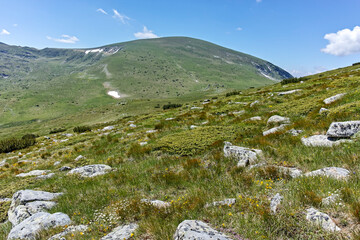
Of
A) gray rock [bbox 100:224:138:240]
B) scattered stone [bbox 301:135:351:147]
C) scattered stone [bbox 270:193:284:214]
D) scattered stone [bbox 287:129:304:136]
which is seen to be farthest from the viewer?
scattered stone [bbox 287:129:304:136]

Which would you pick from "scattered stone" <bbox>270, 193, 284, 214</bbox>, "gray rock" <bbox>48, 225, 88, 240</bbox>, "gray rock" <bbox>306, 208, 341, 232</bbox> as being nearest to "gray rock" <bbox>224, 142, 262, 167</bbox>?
"scattered stone" <bbox>270, 193, 284, 214</bbox>

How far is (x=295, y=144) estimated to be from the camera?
6.55 metres

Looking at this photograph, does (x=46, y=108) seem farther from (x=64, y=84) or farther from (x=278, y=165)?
(x=278, y=165)

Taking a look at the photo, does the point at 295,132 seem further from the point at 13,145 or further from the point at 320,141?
the point at 13,145

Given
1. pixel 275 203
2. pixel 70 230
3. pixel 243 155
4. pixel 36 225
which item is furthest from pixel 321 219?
pixel 36 225

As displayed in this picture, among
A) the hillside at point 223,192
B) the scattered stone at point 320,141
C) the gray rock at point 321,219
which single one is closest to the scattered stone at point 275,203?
the hillside at point 223,192

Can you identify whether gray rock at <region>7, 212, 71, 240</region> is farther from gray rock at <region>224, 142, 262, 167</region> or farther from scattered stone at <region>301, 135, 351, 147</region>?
scattered stone at <region>301, 135, 351, 147</region>

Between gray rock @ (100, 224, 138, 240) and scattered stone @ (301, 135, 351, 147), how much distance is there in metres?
6.10

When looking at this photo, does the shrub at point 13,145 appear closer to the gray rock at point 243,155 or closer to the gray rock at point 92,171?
the gray rock at point 92,171

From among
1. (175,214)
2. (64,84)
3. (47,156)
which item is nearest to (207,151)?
(175,214)

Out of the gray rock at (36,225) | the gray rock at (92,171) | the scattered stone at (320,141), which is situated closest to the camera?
the gray rock at (36,225)

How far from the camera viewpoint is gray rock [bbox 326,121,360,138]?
5730mm

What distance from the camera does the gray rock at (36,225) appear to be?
167 inches

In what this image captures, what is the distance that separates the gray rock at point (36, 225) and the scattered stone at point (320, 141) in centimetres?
783
